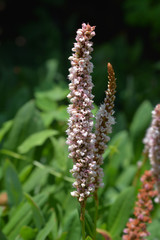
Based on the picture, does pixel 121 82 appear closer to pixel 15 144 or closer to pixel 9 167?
pixel 15 144

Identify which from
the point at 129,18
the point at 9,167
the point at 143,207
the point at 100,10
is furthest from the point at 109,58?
the point at 143,207

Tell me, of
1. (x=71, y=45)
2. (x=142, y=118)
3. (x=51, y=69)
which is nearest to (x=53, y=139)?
(x=142, y=118)

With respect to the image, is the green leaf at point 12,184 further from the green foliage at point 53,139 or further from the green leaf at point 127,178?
the green leaf at point 127,178

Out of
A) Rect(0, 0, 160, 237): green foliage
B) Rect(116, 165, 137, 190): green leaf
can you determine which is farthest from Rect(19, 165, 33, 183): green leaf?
Rect(116, 165, 137, 190): green leaf

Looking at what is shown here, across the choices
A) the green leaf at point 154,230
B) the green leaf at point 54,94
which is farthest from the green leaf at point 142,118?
the green leaf at point 154,230

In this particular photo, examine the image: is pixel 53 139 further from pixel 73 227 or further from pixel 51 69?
pixel 51 69
